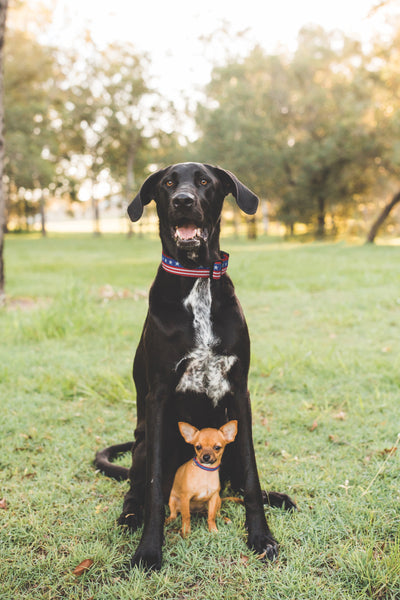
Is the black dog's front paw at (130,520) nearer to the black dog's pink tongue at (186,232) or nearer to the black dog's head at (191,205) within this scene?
the black dog's head at (191,205)

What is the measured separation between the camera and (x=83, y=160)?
39.8m

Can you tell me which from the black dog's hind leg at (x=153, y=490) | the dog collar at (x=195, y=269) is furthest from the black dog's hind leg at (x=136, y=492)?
the dog collar at (x=195, y=269)

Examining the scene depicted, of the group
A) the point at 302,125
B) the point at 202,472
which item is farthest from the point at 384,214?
the point at 202,472

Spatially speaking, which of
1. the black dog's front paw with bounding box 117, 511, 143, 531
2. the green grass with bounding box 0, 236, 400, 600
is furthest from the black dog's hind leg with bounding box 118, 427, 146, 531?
the green grass with bounding box 0, 236, 400, 600

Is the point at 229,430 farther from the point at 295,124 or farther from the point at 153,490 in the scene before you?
the point at 295,124

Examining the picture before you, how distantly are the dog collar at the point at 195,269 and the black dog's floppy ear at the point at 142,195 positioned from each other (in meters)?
→ 0.30

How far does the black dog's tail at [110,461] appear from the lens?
3.24m

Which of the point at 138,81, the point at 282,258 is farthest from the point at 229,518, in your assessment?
the point at 138,81

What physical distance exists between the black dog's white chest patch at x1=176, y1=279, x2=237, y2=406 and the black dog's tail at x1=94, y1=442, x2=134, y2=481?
3.28ft

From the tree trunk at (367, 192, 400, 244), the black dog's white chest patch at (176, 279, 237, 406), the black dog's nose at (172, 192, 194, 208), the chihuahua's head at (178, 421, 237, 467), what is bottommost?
the chihuahua's head at (178, 421, 237, 467)

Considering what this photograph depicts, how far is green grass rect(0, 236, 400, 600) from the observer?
2301 mm

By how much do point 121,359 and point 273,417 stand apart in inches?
84.8

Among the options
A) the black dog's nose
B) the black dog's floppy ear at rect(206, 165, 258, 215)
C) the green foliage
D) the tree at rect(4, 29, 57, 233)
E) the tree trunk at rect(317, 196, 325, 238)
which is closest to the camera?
the black dog's nose

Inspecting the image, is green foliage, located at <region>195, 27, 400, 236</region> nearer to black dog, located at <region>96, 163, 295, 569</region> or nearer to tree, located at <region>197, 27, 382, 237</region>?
tree, located at <region>197, 27, 382, 237</region>
